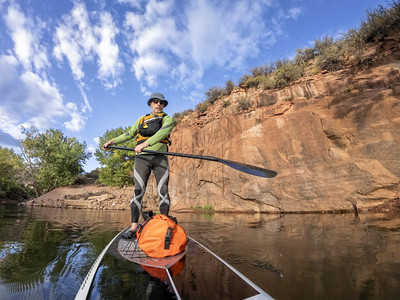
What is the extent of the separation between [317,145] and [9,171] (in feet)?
129

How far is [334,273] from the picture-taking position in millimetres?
1805

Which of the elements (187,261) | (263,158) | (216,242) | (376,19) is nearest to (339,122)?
(263,158)

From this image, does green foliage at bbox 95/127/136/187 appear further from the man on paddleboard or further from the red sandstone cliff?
the man on paddleboard

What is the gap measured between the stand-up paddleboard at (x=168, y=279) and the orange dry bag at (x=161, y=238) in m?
0.07

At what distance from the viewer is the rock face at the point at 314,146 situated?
24.2ft

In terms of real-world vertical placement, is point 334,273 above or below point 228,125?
below

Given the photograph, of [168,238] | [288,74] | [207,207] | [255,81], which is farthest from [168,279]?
[255,81]

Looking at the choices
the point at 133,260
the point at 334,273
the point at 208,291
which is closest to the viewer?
the point at 208,291

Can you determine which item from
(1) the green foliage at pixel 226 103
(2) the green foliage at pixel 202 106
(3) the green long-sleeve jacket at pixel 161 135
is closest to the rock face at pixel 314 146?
(1) the green foliage at pixel 226 103

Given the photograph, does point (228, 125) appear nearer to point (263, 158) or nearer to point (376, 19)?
point (263, 158)

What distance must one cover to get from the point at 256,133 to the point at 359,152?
4.73m

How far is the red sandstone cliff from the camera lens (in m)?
7.38

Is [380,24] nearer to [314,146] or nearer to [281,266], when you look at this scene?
[314,146]

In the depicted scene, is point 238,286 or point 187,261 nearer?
point 238,286
